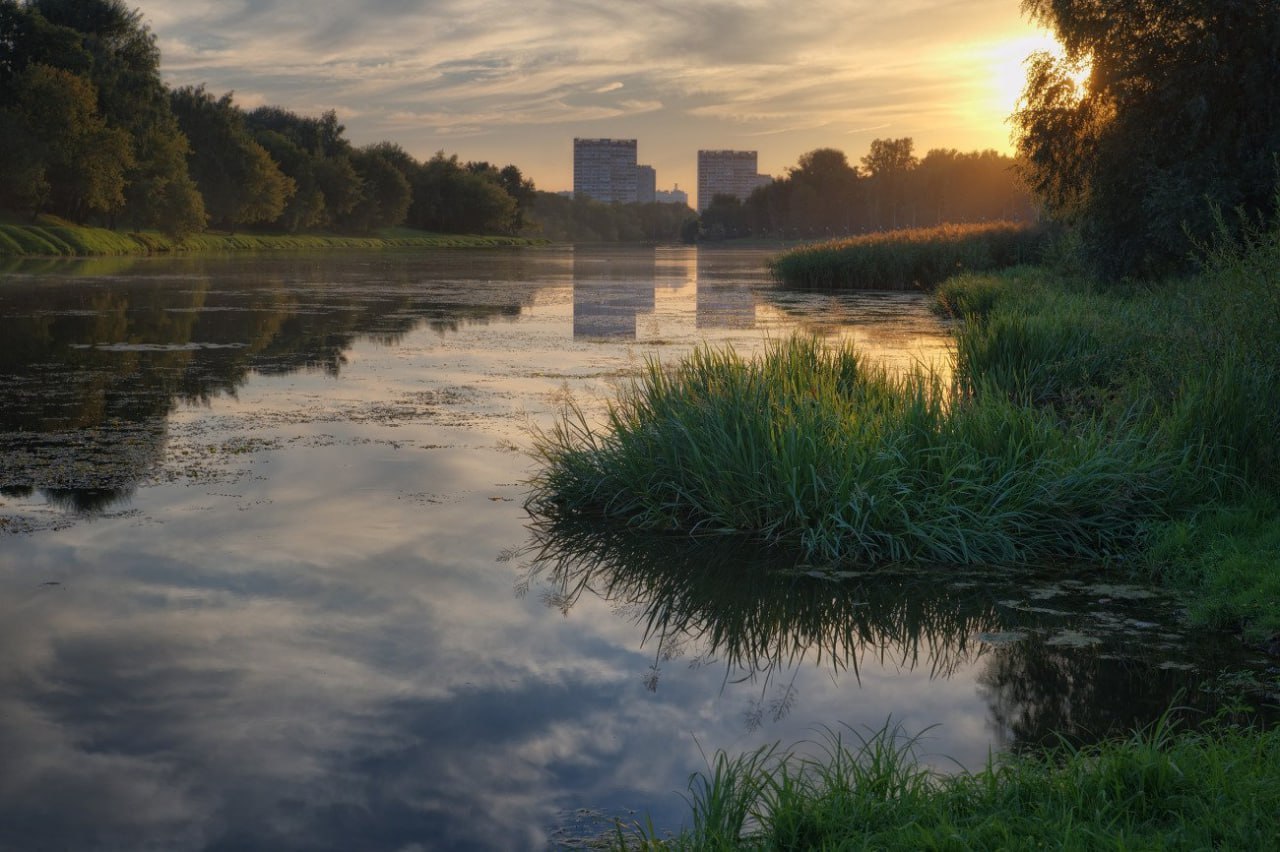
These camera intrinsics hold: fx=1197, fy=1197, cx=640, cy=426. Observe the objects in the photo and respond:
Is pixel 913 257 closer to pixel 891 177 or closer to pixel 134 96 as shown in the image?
pixel 134 96

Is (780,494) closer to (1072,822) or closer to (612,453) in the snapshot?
(612,453)

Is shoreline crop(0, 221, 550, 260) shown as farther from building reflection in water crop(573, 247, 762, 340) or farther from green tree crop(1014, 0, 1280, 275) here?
green tree crop(1014, 0, 1280, 275)

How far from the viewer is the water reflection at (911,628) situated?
5.38 meters

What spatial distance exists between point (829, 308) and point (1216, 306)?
1908 centimetres

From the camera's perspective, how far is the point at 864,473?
26.7ft

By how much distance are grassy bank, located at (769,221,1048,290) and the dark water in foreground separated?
2720cm

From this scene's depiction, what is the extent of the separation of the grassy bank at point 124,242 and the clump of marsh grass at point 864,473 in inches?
1976

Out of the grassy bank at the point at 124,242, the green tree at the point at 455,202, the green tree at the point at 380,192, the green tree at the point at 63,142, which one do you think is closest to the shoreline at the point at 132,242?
the grassy bank at the point at 124,242

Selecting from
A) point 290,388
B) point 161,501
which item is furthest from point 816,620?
point 290,388

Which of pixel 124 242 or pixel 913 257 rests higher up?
pixel 124 242

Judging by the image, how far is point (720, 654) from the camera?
612 cm

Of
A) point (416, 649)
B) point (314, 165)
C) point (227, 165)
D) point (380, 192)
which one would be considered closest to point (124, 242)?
point (227, 165)

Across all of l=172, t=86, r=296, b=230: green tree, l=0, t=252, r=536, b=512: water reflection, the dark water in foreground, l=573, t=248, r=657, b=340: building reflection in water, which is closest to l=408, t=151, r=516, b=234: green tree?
l=172, t=86, r=296, b=230: green tree

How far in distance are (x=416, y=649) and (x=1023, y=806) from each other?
315cm
